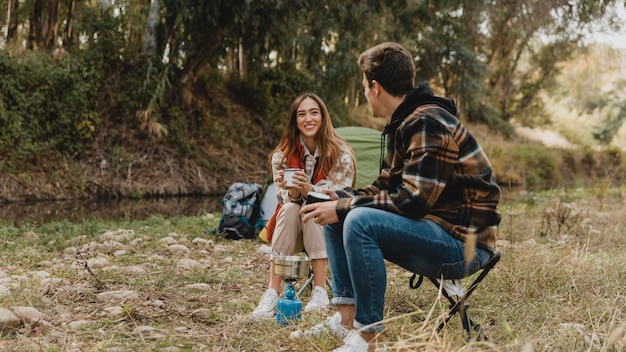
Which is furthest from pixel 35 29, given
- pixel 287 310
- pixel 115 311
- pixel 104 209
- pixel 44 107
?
pixel 287 310

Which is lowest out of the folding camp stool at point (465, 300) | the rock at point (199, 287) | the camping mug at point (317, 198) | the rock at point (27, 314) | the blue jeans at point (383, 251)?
the rock at point (199, 287)

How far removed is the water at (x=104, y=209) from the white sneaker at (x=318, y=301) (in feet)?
15.8

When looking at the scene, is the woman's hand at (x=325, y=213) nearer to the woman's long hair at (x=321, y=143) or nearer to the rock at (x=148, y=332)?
the rock at (x=148, y=332)

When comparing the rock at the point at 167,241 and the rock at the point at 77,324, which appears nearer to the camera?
the rock at the point at 77,324

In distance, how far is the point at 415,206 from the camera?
81.7 inches

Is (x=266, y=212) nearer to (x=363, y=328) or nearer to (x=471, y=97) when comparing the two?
(x=363, y=328)

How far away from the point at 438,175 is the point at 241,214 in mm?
3781

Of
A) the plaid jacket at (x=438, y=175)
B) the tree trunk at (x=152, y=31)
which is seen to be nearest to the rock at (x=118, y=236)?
the plaid jacket at (x=438, y=175)

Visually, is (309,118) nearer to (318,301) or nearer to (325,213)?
(318,301)

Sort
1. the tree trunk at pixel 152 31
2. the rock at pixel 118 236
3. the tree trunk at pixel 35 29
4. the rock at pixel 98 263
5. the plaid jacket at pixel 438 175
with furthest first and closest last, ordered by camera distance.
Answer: the tree trunk at pixel 35 29 < the tree trunk at pixel 152 31 < the rock at pixel 118 236 < the rock at pixel 98 263 < the plaid jacket at pixel 438 175

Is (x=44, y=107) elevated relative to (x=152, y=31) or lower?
lower

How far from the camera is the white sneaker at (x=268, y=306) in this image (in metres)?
2.89

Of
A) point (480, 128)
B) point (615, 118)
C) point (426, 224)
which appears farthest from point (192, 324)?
point (615, 118)

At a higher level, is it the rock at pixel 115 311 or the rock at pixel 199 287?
the rock at pixel 115 311
